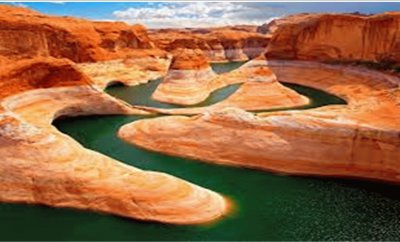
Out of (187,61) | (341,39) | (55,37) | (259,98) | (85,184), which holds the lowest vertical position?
(259,98)

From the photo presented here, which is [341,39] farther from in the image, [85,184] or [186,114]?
[85,184]

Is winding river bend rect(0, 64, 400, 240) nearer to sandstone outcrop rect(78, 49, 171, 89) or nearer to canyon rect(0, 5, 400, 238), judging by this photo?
canyon rect(0, 5, 400, 238)

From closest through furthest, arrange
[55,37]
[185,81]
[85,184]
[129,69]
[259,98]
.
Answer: [85,184] < [259,98] < [185,81] < [55,37] < [129,69]

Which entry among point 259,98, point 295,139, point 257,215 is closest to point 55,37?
point 259,98

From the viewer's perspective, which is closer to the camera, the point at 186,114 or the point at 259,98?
the point at 186,114

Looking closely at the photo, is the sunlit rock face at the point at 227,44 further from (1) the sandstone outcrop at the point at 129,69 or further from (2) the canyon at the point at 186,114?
(2) the canyon at the point at 186,114

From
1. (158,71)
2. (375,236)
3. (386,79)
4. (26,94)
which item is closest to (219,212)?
(375,236)

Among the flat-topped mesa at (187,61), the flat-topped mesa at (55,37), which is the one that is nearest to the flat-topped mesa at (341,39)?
the flat-topped mesa at (187,61)
